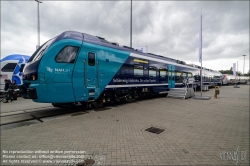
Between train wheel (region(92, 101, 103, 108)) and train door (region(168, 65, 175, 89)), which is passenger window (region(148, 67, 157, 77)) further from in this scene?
train wheel (region(92, 101, 103, 108))

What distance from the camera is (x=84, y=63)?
20.8 feet

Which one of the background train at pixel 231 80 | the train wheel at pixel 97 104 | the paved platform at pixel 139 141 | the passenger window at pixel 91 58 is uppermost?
the passenger window at pixel 91 58

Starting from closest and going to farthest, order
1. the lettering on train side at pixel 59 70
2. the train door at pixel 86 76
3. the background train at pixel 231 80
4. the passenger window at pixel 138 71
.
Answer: the lettering on train side at pixel 59 70 → the train door at pixel 86 76 → the passenger window at pixel 138 71 → the background train at pixel 231 80

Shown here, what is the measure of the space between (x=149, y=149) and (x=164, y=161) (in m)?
0.52

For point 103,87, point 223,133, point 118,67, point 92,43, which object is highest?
point 92,43

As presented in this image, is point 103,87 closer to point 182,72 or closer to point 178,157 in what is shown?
point 178,157

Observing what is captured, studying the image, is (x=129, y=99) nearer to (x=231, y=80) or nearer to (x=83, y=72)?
(x=83, y=72)

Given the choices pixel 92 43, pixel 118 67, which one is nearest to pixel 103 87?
pixel 118 67

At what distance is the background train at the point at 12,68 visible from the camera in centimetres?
1305

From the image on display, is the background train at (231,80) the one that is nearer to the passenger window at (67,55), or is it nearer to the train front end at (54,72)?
the passenger window at (67,55)

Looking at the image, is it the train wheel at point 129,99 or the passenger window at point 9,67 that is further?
the passenger window at point 9,67

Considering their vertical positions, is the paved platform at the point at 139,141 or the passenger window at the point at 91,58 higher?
the passenger window at the point at 91,58

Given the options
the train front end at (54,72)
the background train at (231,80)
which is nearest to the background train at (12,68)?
the train front end at (54,72)

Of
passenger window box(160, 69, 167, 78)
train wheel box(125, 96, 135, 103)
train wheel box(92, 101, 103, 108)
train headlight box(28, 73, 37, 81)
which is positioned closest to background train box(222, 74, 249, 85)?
passenger window box(160, 69, 167, 78)
